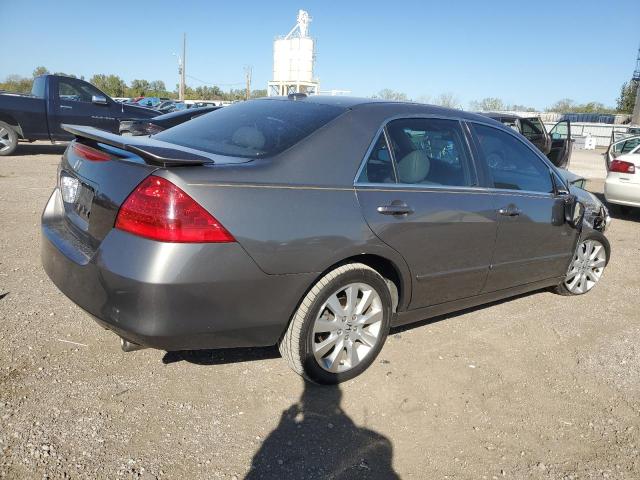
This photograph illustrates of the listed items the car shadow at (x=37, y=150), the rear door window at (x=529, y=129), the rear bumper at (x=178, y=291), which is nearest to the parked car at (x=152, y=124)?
the car shadow at (x=37, y=150)

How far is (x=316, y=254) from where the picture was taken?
2.68m

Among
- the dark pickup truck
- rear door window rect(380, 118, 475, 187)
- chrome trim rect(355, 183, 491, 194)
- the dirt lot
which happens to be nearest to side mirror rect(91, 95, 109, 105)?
the dark pickup truck

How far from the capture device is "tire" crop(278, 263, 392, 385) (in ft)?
9.20

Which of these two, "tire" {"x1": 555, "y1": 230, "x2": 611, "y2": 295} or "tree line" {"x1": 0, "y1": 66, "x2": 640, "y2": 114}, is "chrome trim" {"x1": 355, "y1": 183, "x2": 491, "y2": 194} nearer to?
"tire" {"x1": 555, "y1": 230, "x2": 611, "y2": 295}

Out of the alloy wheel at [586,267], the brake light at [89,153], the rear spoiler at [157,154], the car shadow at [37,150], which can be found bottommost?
the car shadow at [37,150]

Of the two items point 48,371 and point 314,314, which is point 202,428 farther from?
point 48,371

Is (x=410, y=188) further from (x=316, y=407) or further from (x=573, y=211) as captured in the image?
(x=573, y=211)

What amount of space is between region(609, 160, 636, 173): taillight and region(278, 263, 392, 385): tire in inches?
297

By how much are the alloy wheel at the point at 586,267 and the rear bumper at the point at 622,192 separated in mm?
4461

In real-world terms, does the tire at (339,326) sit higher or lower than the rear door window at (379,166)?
lower

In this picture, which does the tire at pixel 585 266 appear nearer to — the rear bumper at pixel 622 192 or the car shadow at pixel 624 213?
the rear bumper at pixel 622 192

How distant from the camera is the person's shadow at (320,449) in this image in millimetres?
2336

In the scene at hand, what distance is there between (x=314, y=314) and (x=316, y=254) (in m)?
0.35

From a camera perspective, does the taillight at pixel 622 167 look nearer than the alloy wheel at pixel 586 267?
No
